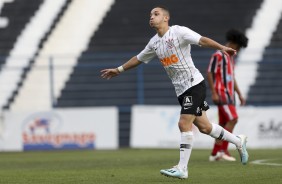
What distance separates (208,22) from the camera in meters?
24.1

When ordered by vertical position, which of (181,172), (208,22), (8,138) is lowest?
(8,138)

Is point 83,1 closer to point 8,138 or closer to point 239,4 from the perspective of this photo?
point 239,4

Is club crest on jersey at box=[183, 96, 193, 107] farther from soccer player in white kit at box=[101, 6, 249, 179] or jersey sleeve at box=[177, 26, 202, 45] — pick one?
jersey sleeve at box=[177, 26, 202, 45]

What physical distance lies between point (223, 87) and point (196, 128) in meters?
5.99

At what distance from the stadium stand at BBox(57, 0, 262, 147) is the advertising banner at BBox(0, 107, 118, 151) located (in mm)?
1336

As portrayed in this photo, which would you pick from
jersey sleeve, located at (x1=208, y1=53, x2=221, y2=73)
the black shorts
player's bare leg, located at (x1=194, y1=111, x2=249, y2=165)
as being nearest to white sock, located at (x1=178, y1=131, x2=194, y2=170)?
the black shorts

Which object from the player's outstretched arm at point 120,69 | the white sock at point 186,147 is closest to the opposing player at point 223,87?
the player's outstretched arm at point 120,69

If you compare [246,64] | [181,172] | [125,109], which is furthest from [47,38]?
[181,172]

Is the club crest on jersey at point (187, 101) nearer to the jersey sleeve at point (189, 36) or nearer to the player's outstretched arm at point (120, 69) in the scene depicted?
the jersey sleeve at point (189, 36)

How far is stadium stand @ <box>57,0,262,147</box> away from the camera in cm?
2245

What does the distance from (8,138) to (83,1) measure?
7.02 metres

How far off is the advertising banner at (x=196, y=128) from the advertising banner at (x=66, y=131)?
26.3 inches

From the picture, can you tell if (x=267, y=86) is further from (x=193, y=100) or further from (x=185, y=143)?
(x=185, y=143)

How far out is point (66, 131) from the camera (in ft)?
65.4
